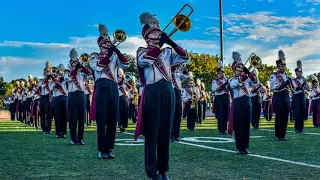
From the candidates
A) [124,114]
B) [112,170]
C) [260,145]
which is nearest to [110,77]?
Result: [112,170]

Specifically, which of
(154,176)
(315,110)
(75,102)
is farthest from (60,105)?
(315,110)

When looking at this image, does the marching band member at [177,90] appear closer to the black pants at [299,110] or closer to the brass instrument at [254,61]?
the brass instrument at [254,61]

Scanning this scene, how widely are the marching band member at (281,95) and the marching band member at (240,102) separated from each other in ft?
9.36

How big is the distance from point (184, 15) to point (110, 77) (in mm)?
2790

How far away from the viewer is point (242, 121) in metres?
9.12

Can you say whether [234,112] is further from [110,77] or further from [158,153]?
[158,153]

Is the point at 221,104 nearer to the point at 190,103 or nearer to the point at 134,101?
the point at 190,103

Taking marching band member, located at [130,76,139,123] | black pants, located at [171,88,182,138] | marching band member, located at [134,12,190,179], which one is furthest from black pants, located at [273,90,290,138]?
marching band member, located at [130,76,139,123]

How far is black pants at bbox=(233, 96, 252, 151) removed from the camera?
8.98 metres

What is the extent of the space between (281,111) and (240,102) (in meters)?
3.28

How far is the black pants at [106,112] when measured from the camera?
27.5ft

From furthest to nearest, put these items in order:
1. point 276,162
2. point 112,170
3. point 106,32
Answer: point 106,32
point 276,162
point 112,170

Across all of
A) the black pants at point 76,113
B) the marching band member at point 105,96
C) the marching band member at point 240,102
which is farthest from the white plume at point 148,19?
the black pants at point 76,113

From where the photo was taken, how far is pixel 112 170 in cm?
673
